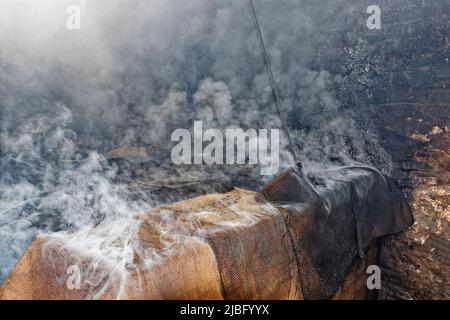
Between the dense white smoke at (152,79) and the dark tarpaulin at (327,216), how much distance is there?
79cm

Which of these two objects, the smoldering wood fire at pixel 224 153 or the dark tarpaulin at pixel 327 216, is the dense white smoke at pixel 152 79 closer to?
the smoldering wood fire at pixel 224 153

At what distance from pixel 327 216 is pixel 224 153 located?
176 centimetres

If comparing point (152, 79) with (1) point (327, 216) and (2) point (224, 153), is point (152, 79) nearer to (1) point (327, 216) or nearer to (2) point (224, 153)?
(2) point (224, 153)

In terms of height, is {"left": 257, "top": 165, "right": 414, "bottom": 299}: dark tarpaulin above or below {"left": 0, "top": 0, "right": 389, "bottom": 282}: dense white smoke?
below

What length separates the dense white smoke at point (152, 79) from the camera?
4.29m

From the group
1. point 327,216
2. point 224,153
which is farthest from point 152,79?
point 327,216

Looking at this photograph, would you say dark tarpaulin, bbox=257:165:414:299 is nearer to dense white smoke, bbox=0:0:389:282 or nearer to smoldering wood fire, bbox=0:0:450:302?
smoldering wood fire, bbox=0:0:450:302

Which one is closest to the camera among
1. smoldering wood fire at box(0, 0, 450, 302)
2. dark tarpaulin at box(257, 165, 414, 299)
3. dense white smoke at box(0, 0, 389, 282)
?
smoldering wood fire at box(0, 0, 450, 302)

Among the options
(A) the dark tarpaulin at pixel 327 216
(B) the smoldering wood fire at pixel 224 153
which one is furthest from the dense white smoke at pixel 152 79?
(A) the dark tarpaulin at pixel 327 216

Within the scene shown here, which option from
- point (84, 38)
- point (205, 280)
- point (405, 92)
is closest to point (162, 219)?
point (205, 280)

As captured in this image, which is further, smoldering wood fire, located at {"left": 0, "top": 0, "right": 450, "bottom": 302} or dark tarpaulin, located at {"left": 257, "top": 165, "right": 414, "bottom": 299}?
dark tarpaulin, located at {"left": 257, "top": 165, "right": 414, "bottom": 299}

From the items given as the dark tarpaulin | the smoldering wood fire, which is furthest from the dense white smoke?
the dark tarpaulin

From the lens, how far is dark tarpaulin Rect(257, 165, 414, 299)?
2207 mm

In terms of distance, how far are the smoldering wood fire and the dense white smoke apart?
0.02 metres
